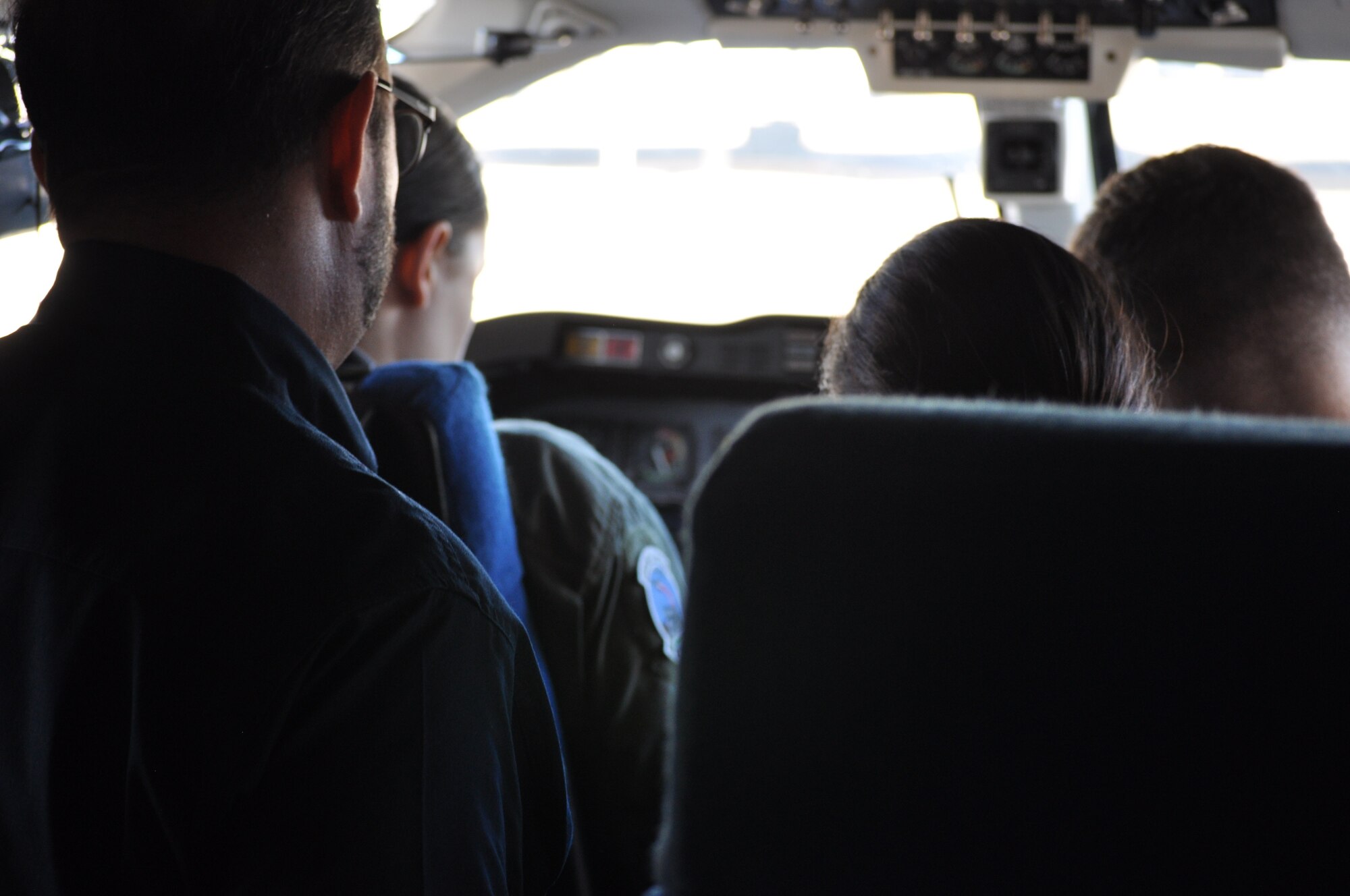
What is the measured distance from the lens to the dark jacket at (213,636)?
2.51 feet

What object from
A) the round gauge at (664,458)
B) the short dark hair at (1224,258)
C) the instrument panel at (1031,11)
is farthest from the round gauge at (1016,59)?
the round gauge at (664,458)

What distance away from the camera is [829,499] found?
495 millimetres

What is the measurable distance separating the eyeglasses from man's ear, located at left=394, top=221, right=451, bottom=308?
63 cm

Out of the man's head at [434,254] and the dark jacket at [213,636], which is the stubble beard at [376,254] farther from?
the man's head at [434,254]

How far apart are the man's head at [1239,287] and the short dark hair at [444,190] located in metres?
0.99

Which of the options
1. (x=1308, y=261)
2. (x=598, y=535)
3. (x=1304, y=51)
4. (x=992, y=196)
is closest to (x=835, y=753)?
(x=1308, y=261)

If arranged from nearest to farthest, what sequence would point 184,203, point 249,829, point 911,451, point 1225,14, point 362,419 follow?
1. point 911,451
2. point 249,829
3. point 184,203
4. point 362,419
5. point 1225,14

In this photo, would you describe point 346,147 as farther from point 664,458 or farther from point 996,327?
point 664,458

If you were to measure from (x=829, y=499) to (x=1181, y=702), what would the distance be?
0.16 m

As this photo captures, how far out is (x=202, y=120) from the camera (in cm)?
87

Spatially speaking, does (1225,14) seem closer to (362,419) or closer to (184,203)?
(362,419)

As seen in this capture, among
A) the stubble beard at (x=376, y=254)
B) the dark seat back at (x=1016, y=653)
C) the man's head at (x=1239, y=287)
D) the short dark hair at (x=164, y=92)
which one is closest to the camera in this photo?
the dark seat back at (x=1016, y=653)

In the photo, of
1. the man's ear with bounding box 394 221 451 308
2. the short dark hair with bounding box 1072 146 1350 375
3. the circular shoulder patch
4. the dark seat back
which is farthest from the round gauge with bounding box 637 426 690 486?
the dark seat back

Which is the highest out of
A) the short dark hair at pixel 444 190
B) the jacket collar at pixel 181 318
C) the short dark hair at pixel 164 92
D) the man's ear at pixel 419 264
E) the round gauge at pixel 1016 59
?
the short dark hair at pixel 164 92
